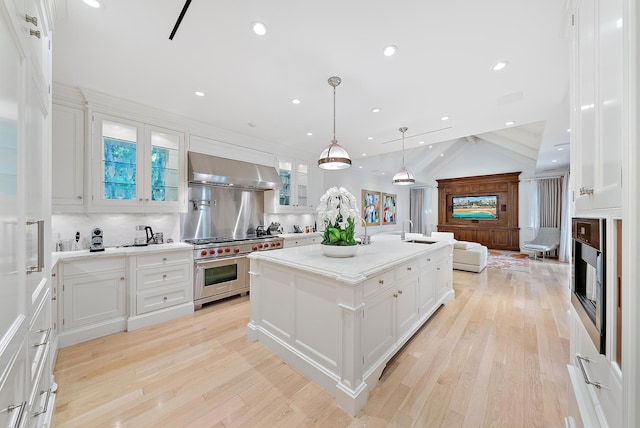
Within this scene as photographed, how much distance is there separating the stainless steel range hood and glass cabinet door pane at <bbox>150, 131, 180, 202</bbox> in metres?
0.20

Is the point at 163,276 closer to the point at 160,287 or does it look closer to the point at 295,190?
the point at 160,287

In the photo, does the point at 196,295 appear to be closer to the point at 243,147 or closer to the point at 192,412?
the point at 192,412

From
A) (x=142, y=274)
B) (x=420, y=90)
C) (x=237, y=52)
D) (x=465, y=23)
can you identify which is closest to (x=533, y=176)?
(x=420, y=90)

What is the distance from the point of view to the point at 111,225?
3041mm

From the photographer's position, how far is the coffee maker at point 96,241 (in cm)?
267

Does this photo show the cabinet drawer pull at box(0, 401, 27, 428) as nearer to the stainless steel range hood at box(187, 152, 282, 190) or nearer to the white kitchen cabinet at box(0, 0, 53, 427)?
the white kitchen cabinet at box(0, 0, 53, 427)

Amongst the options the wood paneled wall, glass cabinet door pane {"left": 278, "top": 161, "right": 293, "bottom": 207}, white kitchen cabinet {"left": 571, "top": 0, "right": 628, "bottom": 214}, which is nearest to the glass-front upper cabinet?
glass cabinet door pane {"left": 278, "top": 161, "right": 293, "bottom": 207}

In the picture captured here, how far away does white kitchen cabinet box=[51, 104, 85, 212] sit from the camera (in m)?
2.53

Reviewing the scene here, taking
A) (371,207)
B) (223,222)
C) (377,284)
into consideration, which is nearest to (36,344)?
(377,284)

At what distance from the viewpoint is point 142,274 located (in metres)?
2.81

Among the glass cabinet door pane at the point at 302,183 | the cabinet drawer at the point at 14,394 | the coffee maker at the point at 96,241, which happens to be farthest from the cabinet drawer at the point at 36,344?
the glass cabinet door pane at the point at 302,183

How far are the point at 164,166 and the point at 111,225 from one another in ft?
3.24

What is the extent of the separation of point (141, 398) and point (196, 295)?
158 centimetres

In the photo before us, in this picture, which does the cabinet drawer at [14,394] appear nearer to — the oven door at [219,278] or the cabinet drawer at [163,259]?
the cabinet drawer at [163,259]
